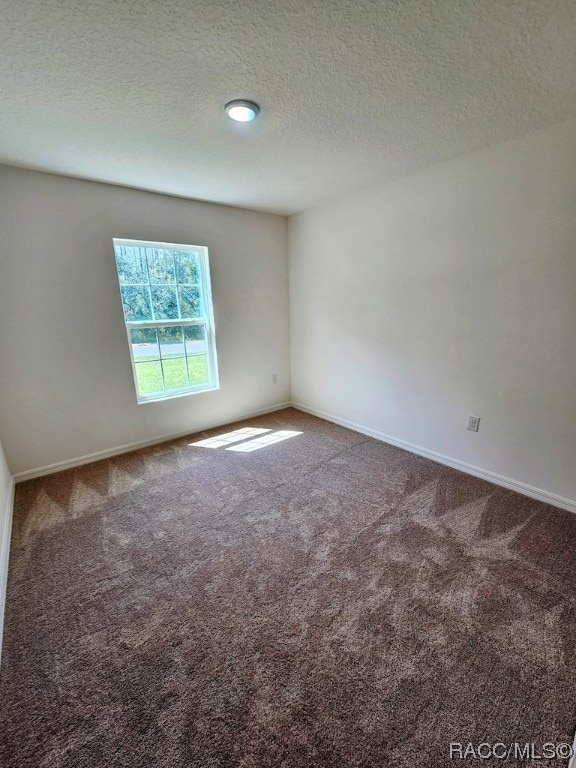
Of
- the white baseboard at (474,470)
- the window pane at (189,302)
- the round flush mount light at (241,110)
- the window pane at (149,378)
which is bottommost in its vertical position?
the white baseboard at (474,470)

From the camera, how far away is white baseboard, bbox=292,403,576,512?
2152 millimetres

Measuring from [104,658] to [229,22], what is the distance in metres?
2.44

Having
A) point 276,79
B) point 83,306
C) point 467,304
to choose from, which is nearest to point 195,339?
point 83,306

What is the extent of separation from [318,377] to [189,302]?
166 centimetres

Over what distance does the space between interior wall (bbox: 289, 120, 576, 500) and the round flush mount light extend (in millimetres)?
1488

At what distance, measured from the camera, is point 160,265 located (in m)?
3.06

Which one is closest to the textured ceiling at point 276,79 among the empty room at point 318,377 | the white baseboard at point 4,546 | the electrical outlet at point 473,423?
the empty room at point 318,377

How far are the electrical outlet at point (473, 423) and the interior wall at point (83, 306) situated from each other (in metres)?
2.41

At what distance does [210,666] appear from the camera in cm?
126

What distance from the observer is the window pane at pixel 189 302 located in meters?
3.25

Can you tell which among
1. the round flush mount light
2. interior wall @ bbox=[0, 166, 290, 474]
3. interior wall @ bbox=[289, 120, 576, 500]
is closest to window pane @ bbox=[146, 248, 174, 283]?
interior wall @ bbox=[0, 166, 290, 474]

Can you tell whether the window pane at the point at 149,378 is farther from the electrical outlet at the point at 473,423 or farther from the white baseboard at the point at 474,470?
the electrical outlet at the point at 473,423

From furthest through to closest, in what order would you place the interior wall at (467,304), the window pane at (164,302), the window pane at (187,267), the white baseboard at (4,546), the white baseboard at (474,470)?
the window pane at (187,267)
the window pane at (164,302)
the white baseboard at (474,470)
the interior wall at (467,304)
the white baseboard at (4,546)

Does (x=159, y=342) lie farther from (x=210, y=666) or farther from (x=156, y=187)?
(x=210, y=666)
